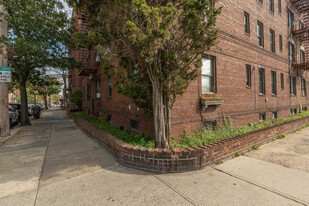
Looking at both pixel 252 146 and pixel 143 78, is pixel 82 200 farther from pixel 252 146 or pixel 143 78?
pixel 252 146

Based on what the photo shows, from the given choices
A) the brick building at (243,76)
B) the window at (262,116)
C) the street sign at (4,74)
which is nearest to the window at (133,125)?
the brick building at (243,76)

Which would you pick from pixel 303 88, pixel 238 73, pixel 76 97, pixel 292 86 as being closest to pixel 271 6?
pixel 292 86

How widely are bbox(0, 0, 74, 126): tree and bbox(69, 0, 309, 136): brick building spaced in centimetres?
264

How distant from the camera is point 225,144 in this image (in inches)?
162

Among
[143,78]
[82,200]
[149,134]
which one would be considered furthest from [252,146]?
[82,200]

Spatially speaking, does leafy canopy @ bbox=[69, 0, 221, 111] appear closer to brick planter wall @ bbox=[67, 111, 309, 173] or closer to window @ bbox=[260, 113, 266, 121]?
brick planter wall @ bbox=[67, 111, 309, 173]

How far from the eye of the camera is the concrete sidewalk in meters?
2.55

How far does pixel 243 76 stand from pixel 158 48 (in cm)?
657

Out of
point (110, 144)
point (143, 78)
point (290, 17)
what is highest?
point (290, 17)

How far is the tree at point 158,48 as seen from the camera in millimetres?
3457

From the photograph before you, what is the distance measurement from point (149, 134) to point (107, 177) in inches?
85.2

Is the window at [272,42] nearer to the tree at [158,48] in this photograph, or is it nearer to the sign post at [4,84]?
the tree at [158,48]

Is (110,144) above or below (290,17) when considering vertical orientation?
below

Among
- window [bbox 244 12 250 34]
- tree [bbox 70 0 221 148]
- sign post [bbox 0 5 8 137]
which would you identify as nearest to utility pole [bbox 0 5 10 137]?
sign post [bbox 0 5 8 137]
